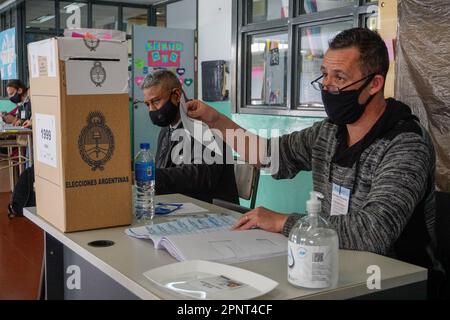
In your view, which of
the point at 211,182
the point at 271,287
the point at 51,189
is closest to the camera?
the point at 271,287

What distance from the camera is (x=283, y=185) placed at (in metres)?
4.56

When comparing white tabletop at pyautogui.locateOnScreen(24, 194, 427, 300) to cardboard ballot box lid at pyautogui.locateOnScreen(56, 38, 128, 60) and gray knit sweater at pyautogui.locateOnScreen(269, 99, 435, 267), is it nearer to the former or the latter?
gray knit sweater at pyautogui.locateOnScreen(269, 99, 435, 267)

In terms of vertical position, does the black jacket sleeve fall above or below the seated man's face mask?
below

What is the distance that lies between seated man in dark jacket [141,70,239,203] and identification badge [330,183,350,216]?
977 millimetres

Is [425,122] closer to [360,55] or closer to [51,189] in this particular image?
[360,55]

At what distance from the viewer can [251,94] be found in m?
5.30

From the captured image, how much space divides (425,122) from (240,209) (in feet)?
4.73

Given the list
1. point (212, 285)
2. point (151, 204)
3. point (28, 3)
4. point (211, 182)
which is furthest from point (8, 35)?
point (212, 285)

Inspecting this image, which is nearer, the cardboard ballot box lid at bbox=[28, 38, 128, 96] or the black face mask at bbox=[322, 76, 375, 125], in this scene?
the cardboard ballot box lid at bbox=[28, 38, 128, 96]

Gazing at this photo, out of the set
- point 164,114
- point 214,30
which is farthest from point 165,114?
point 214,30

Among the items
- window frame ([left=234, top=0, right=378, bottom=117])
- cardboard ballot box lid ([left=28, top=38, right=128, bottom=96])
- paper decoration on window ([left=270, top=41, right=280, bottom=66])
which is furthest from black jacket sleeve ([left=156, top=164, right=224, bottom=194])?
paper decoration on window ([left=270, top=41, right=280, bottom=66])

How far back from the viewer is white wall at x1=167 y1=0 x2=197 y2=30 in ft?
22.3

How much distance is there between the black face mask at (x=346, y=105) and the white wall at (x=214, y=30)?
4.03 meters

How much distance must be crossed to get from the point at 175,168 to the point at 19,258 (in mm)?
1818
